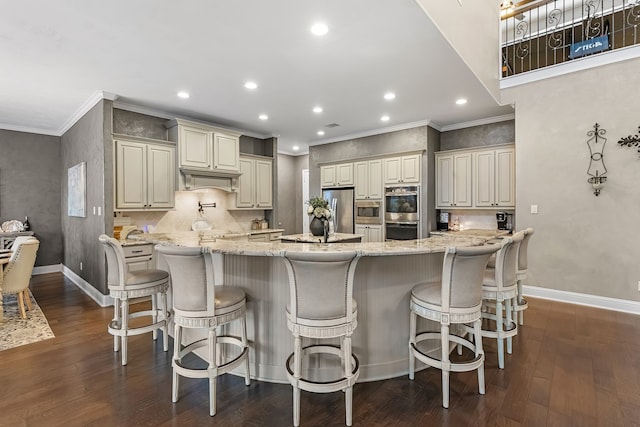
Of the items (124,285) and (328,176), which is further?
(328,176)

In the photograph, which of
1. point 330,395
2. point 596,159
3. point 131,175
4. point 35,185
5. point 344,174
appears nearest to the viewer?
point 330,395

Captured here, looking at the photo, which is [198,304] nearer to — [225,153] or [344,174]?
[225,153]

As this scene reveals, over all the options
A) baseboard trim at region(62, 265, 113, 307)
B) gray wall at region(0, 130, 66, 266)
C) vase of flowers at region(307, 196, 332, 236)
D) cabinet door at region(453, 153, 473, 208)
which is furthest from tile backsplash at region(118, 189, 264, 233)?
cabinet door at region(453, 153, 473, 208)

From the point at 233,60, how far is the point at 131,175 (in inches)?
96.2

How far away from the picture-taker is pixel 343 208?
22.5ft

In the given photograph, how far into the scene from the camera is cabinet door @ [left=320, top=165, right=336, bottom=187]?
7066 millimetres

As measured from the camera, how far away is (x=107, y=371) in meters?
2.63

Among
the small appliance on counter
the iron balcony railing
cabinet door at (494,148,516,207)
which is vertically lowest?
the small appliance on counter

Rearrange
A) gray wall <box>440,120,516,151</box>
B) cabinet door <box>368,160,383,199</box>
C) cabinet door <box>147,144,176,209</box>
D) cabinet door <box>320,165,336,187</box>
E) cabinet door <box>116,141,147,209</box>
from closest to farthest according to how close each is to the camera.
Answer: cabinet door <box>116,141,147,209</box>, cabinet door <box>147,144,176,209</box>, gray wall <box>440,120,516,151</box>, cabinet door <box>368,160,383,199</box>, cabinet door <box>320,165,336,187</box>

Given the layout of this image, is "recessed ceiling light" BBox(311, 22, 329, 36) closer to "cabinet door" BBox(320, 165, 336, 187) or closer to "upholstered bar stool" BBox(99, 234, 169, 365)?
"upholstered bar stool" BBox(99, 234, 169, 365)

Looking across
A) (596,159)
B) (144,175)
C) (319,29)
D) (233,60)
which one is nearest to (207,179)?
(144,175)

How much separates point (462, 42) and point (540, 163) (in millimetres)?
2366

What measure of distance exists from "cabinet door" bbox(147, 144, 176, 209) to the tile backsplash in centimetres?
37

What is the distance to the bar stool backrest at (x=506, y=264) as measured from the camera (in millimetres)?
2629
